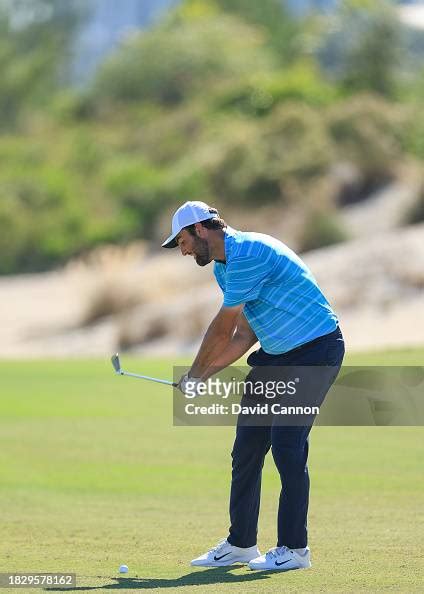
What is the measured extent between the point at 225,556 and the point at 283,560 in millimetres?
404

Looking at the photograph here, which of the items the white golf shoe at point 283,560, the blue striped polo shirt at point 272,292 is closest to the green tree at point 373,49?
the blue striped polo shirt at point 272,292

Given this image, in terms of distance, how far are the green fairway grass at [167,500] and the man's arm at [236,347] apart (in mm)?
1048

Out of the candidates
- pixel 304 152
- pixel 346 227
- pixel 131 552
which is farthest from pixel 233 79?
pixel 131 552

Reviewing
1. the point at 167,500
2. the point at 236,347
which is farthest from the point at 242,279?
the point at 167,500

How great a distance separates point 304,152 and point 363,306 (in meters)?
12.4

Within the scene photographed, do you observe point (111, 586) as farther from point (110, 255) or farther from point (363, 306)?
point (110, 255)

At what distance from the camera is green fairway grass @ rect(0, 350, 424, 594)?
7.73 meters

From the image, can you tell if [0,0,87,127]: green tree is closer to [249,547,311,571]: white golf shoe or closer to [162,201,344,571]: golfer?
[162,201,344,571]: golfer

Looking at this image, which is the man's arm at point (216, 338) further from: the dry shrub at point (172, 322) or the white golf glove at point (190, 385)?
the dry shrub at point (172, 322)

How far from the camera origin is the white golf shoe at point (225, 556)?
8066mm

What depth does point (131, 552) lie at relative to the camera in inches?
334

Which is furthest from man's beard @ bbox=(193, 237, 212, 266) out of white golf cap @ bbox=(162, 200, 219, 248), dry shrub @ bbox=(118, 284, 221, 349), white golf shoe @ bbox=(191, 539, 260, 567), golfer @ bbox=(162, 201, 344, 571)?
dry shrub @ bbox=(118, 284, 221, 349)

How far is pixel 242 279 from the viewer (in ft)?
25.4

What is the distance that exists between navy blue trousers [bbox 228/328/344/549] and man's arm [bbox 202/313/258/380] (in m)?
0.10
